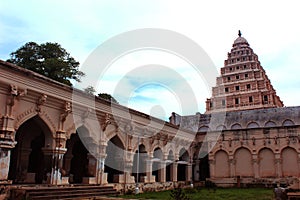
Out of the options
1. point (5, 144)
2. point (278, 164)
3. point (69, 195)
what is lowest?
point (69, 195)

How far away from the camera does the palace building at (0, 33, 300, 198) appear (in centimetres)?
1193

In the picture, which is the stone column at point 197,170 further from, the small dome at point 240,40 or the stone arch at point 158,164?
the small dome at point 240,40

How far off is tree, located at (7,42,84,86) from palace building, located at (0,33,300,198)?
11.1 metres

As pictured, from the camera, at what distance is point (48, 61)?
26.1 meters

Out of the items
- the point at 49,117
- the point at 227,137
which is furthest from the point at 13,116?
the point at 227,137

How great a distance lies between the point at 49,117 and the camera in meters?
12.7

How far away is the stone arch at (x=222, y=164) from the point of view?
996 inches

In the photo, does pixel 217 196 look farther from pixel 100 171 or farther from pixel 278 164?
pixel 278 164

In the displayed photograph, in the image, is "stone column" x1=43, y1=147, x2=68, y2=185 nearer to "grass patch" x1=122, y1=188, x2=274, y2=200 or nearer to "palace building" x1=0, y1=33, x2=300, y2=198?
"palace building" x1=0, y1=33, x2=300, y2=198

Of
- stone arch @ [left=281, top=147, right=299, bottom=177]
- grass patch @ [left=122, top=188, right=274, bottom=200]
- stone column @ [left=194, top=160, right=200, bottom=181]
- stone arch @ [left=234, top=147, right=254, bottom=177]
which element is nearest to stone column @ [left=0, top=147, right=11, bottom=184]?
grass patch @ [left=122, top=188, right=274, bottom=200]

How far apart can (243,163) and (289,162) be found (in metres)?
3.41

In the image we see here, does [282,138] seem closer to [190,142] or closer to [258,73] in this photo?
[190,142]

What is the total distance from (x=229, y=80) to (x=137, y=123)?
24368 millimetres

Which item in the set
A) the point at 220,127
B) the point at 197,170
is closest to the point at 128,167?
the point at 197,170
